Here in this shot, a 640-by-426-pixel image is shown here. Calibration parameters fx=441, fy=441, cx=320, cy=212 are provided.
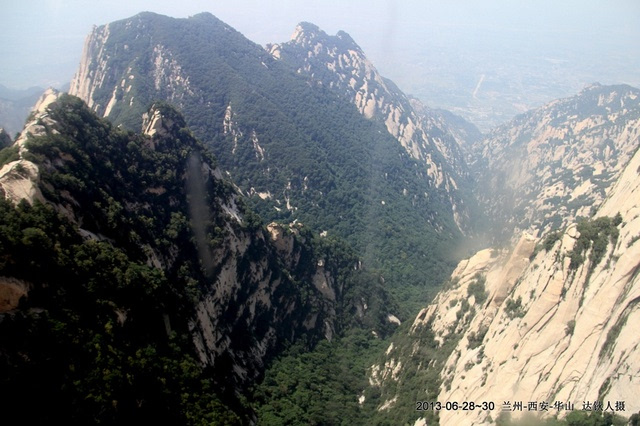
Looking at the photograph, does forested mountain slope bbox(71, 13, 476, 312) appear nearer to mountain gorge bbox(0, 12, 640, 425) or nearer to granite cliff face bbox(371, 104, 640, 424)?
mountain gorge bbox(0, 12, 640, 425)

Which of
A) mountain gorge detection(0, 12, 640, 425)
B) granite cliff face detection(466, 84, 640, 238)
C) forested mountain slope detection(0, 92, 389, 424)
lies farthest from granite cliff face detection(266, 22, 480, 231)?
forested mountain slope detection(0, 92, 389, 424)

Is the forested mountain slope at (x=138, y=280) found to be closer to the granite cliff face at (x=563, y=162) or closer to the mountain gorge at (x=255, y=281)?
the mountain gorge at (x=255, y=281)

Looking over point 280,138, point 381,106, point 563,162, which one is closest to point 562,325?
point 280,138

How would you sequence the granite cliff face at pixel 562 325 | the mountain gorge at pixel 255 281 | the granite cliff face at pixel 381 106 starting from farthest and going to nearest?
the granite cliff face at pixel 381 106 → the mountain gorge at pixel 255 281 → the granite cliff face at pixel 562 325

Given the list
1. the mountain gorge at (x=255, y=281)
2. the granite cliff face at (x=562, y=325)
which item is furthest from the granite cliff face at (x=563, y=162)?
the granite cliff face at (x=562, y=325)

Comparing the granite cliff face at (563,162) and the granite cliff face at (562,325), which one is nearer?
the granite cliff face at (562,325)


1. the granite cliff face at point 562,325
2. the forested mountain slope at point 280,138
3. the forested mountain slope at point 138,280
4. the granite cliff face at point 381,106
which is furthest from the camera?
the granite cliff face at point 381,106

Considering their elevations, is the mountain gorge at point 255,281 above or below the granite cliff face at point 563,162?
below
